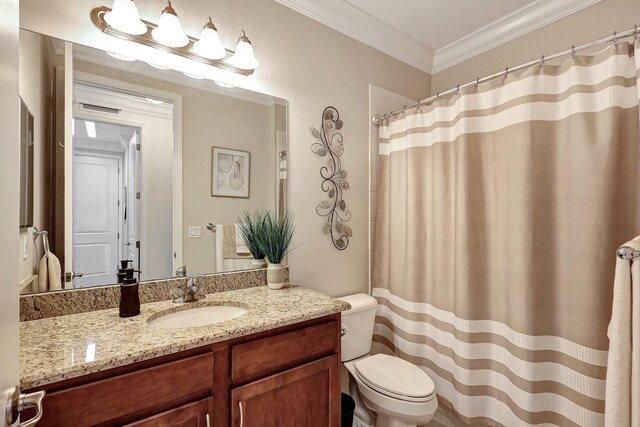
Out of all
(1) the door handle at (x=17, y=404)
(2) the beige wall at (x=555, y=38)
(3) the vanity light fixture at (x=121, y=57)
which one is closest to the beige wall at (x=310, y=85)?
(3) the vanity light fixture at (x=121, y=57)

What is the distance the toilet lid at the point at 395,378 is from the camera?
147 cm

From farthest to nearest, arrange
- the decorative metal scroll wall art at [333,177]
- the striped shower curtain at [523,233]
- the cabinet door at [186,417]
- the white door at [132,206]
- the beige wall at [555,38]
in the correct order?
the decorative metal scroll wall art at [333,177], the beige wall at [555,38], the white door at [132,206], the striped shower curtain at [523,233], the cabinet door at [186,417]

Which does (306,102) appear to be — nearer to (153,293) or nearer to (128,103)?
(128,103)

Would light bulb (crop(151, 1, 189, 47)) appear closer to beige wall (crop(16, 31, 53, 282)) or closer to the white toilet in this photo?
beige wall (crop(16, 31, 53, 282))

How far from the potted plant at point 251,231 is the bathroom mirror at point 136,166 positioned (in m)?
0.04

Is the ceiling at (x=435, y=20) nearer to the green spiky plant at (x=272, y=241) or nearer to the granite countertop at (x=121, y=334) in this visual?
the green spiky plant at (x=272, y=241)

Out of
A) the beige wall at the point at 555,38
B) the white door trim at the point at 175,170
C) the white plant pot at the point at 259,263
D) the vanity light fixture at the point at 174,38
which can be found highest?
the beige wall at the point at 555,38

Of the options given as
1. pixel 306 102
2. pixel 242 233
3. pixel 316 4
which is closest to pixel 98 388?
pixel 242 233

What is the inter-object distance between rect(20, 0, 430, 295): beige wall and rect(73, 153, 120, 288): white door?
0.50m

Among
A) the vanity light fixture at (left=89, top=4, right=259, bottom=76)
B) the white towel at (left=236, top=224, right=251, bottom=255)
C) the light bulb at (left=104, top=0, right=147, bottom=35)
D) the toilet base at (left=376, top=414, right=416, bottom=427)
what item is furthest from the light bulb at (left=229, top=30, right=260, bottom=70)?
the toilet base at (left=376, top=414, right=416, bottom=427)

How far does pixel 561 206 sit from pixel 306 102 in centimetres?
139

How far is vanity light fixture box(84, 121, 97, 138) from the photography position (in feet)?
4.04

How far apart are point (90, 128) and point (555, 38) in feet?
8.51

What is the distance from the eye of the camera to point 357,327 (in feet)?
6.03
